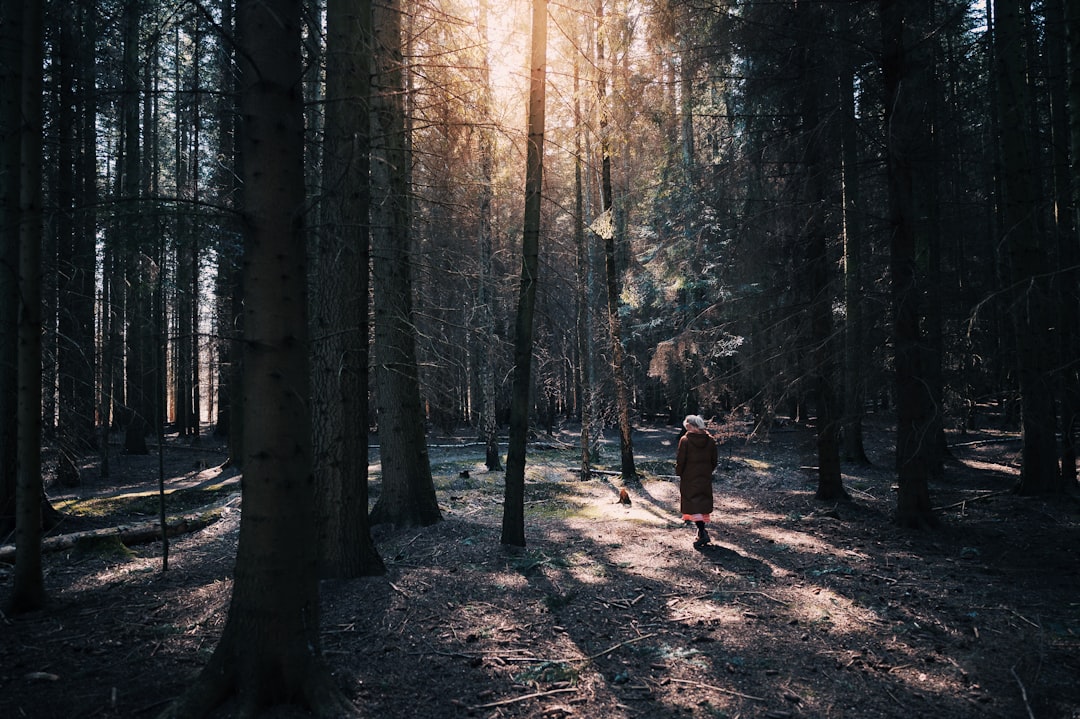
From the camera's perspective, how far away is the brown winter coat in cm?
845

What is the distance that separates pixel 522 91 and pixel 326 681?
689cm

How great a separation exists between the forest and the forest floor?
16cm

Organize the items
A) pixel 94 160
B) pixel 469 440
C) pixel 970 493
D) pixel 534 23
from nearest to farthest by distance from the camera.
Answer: pixel 534 23, pixel 970 493, pixel 94 160, pixel 469 440

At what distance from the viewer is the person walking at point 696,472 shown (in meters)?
8.42

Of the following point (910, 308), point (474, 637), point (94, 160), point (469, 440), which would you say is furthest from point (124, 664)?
point (469, 440)

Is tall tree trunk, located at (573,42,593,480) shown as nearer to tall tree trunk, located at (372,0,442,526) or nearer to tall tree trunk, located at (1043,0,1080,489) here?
tall tree trunk, located at (372,0,442,526)

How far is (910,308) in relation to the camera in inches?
322

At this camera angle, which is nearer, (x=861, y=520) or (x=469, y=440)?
(x=861, y=520)

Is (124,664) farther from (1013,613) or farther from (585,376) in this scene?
(585,376)

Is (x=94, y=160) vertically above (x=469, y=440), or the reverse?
(x=94, y=160)

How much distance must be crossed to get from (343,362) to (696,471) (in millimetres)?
5198

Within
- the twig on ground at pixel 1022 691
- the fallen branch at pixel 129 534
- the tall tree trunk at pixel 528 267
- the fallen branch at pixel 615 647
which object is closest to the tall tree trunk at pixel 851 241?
the tall tree trunk at pixel 528 267

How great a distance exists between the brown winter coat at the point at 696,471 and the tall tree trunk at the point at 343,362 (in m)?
4.43

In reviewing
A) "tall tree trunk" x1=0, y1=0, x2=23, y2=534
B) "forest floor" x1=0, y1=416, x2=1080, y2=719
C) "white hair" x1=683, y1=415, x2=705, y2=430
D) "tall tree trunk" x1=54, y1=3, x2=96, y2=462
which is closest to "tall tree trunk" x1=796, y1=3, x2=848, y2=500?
"forest floor" x1=0, y1=416, x2=1080, y2=719
